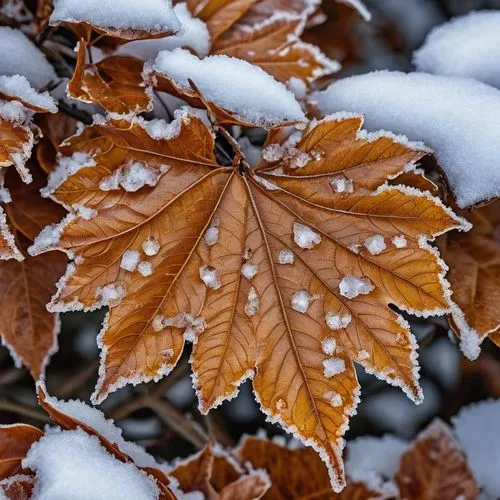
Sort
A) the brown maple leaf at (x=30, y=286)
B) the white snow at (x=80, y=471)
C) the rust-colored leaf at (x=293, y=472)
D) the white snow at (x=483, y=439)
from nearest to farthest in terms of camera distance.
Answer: the white snow at (x=80, y=471)
the brown maple leaf at (x=30, y=286)
the rust-colored leaf at (x=293, y=472)
the white snow at (x=483, y=439)

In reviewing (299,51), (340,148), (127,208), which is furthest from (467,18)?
(127,208)

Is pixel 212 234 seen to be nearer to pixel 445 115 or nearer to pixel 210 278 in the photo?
pixel 210 278

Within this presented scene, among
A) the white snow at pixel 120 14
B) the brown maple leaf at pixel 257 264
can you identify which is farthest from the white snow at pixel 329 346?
the white snow at pixel 120 14

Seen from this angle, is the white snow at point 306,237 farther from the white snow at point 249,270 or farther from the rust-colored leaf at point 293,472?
the rust-colored leaf at point 293,472

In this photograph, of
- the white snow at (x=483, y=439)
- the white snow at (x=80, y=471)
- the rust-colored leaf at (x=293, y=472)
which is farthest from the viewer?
the white snow at (x=483, y=439)

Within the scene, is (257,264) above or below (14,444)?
above

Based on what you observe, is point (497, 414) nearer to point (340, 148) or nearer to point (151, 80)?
point (340, 148)

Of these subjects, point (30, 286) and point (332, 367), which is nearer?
point (332, 367)

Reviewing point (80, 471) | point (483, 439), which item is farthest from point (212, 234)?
point (483, 439)
